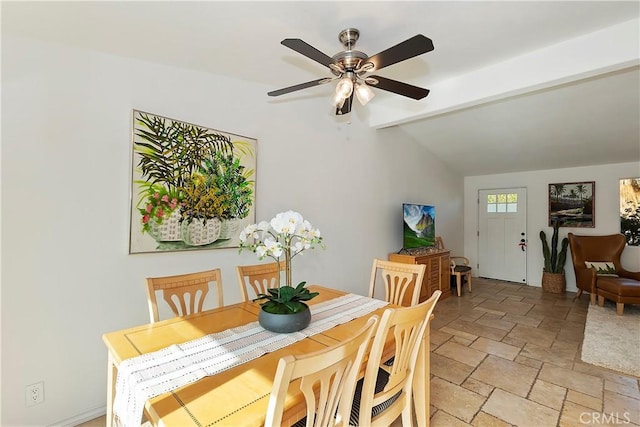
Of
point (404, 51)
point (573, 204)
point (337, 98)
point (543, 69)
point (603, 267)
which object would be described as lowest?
point (603, 267)

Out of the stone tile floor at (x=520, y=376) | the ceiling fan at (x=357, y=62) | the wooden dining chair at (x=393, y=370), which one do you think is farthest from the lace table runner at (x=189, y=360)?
the ceiling fan at (x=357, y=62)

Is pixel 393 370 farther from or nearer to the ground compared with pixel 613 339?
farther from the ground

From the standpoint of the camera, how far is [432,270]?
4559mm

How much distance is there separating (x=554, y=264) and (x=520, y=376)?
3.78 m

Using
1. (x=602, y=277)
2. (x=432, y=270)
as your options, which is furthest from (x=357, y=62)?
(x=602, y=277)

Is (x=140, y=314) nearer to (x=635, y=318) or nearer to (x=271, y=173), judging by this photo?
(x=271, y=173)

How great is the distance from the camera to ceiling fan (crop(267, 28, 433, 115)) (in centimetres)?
147

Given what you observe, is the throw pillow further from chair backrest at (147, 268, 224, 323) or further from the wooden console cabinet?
chair backrest at (147, 268, 224, 323)

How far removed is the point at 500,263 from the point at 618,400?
166 inches

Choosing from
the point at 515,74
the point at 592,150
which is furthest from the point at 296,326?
the point at 592,150

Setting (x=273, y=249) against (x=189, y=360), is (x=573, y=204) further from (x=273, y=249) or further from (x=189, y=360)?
(x=189, y=360)

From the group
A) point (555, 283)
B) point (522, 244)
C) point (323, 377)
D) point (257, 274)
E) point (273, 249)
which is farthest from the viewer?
point (522, 244)

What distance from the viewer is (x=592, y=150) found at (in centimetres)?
445

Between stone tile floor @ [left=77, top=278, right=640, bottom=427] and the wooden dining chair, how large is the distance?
639mm
